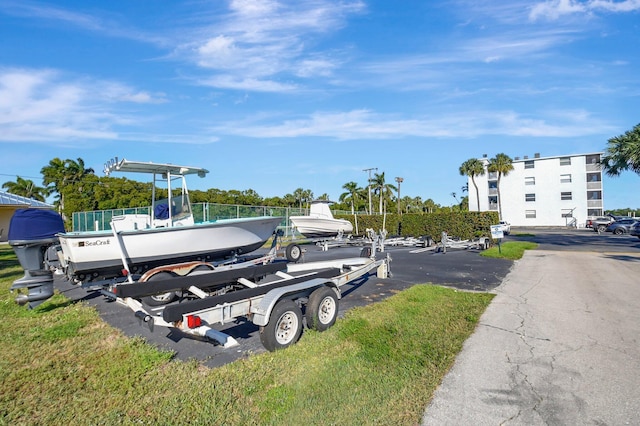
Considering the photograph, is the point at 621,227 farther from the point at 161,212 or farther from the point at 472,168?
the point at 161,212

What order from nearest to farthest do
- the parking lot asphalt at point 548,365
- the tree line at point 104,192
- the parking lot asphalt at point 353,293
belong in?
the parking lot asphalt at point 548,365 → the parking lot asphalt at point 353,293 → the tree line at point 104,192

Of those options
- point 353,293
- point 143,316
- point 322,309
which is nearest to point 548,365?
point 322,309

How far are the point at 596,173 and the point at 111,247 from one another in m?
68.6

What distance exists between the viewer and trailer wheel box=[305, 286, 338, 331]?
529 cm

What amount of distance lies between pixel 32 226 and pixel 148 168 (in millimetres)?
3220

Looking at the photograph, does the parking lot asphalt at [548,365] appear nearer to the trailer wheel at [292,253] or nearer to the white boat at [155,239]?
the white boat at [155,239]

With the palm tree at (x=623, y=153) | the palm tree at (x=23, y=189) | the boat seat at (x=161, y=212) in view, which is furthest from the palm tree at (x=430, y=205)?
the boat seat at (x=161, y=212)

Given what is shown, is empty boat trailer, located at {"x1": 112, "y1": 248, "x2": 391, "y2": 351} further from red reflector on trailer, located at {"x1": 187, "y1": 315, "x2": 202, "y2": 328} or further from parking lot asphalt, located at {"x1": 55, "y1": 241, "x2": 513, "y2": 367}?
parking lot asphalt, located at {"x1": 55, "y1": 241, "x2": 513, "y2": 367}

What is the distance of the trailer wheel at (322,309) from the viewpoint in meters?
5.29

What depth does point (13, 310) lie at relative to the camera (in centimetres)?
742

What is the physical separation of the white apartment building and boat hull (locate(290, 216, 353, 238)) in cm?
4923

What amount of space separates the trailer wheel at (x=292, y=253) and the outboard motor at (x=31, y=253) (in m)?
7.41

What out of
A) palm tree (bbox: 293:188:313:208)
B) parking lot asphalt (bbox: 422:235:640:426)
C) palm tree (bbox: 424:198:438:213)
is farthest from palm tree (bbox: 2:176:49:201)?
palm tree (bbox: 424:198:438:213)

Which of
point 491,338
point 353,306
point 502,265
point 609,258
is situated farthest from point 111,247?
point 609,258
